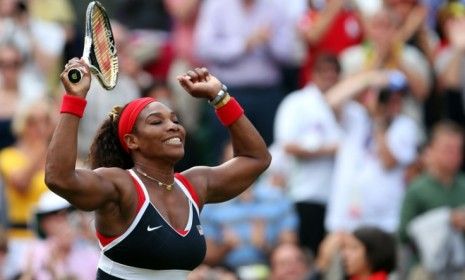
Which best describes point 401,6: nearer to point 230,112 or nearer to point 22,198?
point 22,198

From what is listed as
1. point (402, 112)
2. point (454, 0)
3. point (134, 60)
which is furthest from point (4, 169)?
point (454, 0)

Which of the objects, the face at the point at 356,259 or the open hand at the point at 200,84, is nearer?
the open hand at the point at 200,84

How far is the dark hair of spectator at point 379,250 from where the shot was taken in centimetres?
1009

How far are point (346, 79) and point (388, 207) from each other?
4.15 ft

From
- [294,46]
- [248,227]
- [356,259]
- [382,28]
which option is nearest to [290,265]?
[248,227]

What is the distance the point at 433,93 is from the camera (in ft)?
45.4

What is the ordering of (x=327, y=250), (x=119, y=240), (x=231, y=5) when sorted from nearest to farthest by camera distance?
1. (x=119, y=240)
2. (x=327, y=250)
3. (x=231, y=5)

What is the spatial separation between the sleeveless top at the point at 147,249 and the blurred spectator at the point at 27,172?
4.80 meters

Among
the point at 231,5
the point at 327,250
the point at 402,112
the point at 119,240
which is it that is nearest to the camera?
the point at 119,240

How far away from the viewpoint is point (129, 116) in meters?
7.81

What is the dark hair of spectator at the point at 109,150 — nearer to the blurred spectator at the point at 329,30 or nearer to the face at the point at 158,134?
the face at the point at 158,134

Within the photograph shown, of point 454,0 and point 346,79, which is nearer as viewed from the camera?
point 346,79

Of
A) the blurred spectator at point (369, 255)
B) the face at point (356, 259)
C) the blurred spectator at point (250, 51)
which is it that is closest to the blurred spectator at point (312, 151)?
the blurred spectator at point (250, 51)

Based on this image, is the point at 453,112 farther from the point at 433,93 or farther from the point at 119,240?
the point at 119,240
